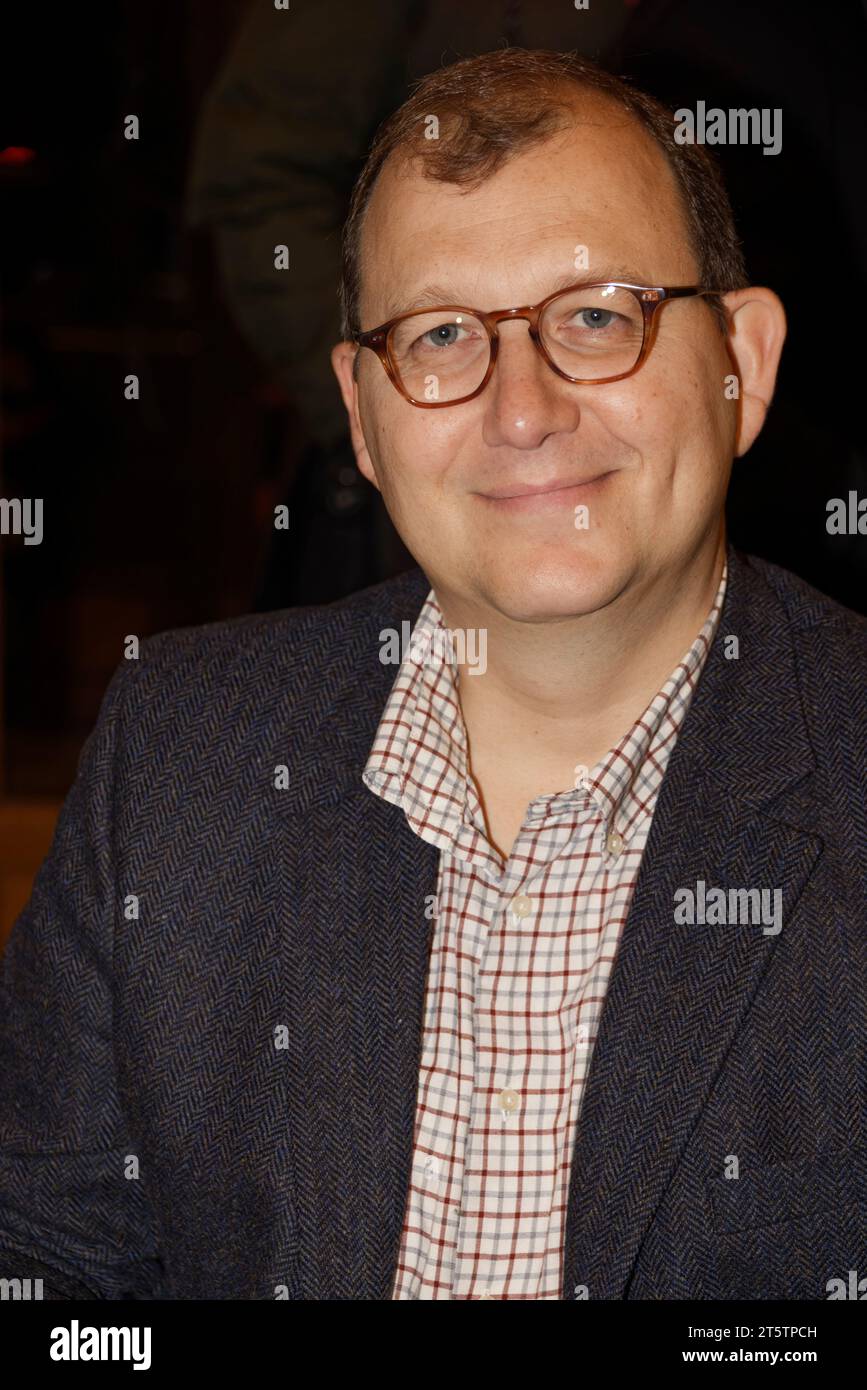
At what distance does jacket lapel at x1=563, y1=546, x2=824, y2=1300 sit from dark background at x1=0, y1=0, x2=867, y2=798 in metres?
0.91

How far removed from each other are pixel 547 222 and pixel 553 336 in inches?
3.6

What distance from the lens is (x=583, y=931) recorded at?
136 centimetres

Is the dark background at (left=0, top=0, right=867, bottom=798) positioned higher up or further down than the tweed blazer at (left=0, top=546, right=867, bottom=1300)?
higher up

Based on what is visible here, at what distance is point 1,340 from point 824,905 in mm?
2563

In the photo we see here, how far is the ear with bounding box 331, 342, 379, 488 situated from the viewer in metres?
1.52

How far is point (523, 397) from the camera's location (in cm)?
129

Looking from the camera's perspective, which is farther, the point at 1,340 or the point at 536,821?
the point at 1,340

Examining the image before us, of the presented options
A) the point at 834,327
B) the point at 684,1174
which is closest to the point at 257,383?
the point at 834,327

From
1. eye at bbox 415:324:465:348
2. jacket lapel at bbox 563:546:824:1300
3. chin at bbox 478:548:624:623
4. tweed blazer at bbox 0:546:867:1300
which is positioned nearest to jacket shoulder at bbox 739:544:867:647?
tweed blazer at bbox 0:546:867:1300

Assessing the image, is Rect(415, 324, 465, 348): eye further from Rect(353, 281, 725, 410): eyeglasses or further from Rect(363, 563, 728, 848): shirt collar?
Rect(363, 563, 728, 848): shirt collar

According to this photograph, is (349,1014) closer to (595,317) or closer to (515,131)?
(595,317)
